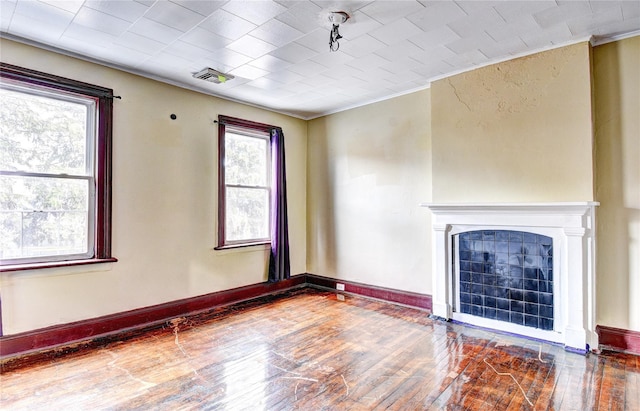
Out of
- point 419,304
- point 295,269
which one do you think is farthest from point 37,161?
point 419,304

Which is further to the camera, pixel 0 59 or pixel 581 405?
pixel 0 59

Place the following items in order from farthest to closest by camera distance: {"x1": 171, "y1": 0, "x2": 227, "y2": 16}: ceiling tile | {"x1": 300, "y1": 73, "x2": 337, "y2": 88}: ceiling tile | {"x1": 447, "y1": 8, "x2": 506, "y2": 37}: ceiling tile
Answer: {"x1": 300, "y1": 73, "x2": 337, "y2": 88}: ceiling tile, {"x1": 447, "y1": 8, "x2": 506, "y2": 37}: ceiling tile, {"x1": 171, "y1": 0, "x2": 227, "y2": 16}: ceiling tile

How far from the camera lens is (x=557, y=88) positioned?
3.14 metres

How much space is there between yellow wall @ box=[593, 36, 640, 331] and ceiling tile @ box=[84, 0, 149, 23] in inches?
150

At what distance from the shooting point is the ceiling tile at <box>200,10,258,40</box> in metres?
2.54

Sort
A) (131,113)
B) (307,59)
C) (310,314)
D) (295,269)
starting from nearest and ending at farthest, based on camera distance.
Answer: (307,59), (131,113), (310,314), (295,269)

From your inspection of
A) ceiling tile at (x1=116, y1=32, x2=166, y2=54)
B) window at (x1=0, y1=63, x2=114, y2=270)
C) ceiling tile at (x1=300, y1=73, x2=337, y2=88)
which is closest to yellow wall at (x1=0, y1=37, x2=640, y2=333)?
window at (x1=0, y1=63, x2=114, y2=270)

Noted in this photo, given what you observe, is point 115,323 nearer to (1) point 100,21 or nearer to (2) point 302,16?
(1) point 100,21

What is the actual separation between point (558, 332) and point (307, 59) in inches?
134

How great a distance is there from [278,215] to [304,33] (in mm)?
2651

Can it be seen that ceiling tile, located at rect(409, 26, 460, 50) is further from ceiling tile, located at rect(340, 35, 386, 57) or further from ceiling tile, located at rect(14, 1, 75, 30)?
ceiling tile, located at rect(14, 1, 75, 30)

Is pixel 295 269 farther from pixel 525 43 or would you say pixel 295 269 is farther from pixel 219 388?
pixel 525 43

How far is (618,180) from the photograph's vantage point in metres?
2.96

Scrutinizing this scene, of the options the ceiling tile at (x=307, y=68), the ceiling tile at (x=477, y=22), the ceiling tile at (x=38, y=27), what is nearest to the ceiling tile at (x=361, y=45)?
the ceiling tile at (x=307, y=68)
